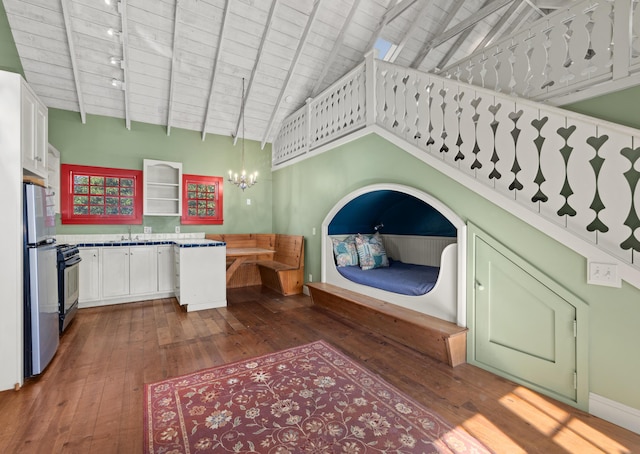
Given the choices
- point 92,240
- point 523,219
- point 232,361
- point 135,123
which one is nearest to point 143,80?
point 135,123

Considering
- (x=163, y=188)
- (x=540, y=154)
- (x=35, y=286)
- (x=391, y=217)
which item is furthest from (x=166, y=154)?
(x=540, y=154)

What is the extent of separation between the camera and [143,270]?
4.79 metres

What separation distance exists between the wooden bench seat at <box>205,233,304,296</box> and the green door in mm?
3302

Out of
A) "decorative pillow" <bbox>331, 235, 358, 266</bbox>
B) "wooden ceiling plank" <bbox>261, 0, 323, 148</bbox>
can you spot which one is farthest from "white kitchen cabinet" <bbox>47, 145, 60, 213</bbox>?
"decorative pillow" <bbox>331, 235, 358, 266</bbox>

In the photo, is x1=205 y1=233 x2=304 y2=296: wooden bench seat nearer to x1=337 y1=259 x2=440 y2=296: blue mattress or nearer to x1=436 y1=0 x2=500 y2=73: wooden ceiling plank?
x1=337 y1=259 x2=440 y2=296: blue mattress

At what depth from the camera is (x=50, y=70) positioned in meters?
4.23

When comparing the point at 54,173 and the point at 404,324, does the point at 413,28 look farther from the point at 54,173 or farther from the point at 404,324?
the point at 54,173

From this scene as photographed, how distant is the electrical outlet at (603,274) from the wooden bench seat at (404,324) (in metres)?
1.06

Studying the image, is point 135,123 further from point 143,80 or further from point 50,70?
point 50,70

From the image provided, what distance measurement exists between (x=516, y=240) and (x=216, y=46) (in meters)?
4.85

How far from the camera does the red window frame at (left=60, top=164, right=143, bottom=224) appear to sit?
4.79 metres

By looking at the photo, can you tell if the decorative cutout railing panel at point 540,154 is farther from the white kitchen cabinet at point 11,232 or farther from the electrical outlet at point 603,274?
the white kitchen cabinet at point 11,232

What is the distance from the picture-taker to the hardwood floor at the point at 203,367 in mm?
1714

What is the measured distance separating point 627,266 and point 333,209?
10.7 ft
